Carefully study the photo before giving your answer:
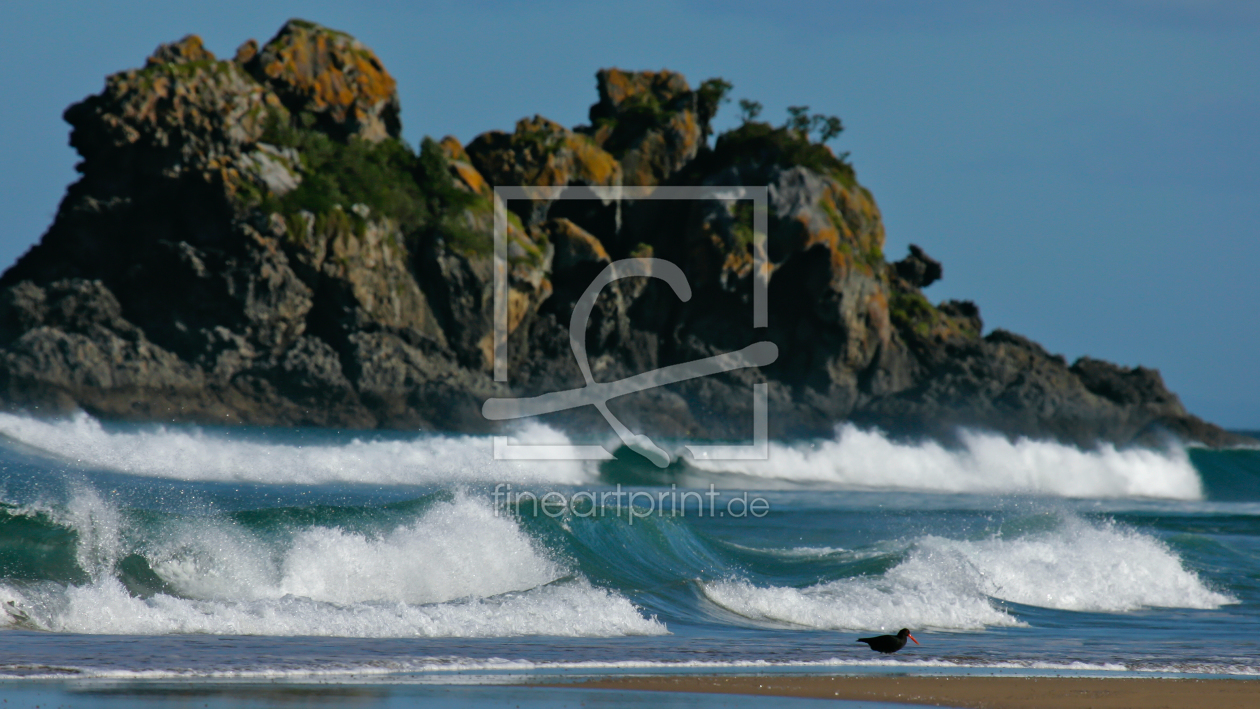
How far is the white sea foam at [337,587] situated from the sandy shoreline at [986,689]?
2103mm

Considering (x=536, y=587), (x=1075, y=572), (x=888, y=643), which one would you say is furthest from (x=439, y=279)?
(x=888, y=643)

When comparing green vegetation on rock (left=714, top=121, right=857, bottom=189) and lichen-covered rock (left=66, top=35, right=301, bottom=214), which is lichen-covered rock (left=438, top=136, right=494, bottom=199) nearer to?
lichen-covered rock (left=66, top=35, right=301, bottom=214)

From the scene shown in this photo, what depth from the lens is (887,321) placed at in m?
57.0

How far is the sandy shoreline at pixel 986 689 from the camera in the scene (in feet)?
24.2

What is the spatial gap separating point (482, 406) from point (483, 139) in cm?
1670

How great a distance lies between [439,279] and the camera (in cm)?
4941

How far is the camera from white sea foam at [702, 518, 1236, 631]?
1091 centimetres

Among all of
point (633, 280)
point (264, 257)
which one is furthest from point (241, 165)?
point (633, 280)

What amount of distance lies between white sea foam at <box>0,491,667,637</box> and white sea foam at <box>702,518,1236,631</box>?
176 cm

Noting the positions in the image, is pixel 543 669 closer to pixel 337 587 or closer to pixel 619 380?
pixel 337 587

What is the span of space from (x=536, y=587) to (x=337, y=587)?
1.99 metres

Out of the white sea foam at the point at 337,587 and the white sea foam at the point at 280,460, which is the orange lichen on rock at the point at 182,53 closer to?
the white sea foam at the point at 280,460

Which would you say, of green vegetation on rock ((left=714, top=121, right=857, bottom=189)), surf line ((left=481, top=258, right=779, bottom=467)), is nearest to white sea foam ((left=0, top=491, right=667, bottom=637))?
surf line ((left=481, top=258, right=779, bottom=467))

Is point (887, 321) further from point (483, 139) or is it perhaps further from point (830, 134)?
point (483, 139)
